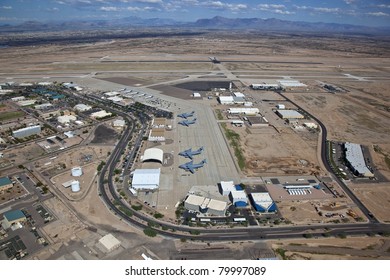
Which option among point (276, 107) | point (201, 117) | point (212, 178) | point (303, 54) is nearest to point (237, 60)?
point (303, 54)

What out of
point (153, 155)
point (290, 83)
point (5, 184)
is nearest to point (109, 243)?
point (153, 155)

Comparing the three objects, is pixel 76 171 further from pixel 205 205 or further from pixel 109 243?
pixel 205 205

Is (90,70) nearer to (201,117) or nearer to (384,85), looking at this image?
(201,117)

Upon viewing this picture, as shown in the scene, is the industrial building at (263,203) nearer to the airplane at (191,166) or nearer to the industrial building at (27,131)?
the airplane at (191,166)

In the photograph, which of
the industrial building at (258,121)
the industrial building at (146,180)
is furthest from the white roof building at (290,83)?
the industrial building at (146,180)

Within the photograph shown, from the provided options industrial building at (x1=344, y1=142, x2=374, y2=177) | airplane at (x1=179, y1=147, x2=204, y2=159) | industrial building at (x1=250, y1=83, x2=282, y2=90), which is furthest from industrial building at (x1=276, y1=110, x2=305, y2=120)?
airplane at (x1=179, y1=147, x2=204, y2=159)

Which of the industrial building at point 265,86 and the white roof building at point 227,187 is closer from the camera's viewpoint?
the white roof building at point 227,187

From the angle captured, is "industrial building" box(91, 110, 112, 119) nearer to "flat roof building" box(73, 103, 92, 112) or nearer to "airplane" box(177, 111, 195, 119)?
"flat roof building" box(73, 103, 92, 112)
